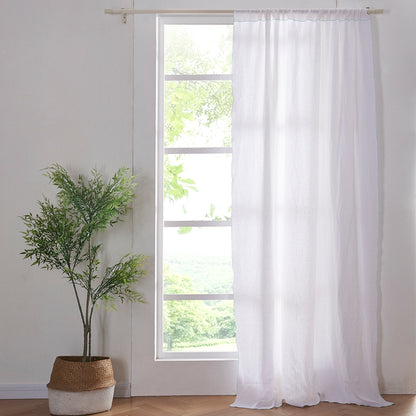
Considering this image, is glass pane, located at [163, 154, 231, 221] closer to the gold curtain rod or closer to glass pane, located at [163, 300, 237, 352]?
glass pane, located at [163, 300, 237, 352]

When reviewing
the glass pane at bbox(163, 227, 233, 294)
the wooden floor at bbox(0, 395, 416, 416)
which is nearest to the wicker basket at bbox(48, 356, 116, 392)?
the wooden floor at bbox(0, 395, 416, 416)

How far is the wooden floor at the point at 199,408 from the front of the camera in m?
2.72

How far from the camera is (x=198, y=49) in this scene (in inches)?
125

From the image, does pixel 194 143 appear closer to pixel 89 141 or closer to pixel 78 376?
pixel 89 141

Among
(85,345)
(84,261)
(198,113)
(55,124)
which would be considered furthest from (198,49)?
(85,345)

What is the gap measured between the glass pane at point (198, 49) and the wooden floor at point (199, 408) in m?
2.07

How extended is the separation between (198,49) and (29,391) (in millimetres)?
2416

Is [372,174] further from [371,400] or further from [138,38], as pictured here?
[138,38]

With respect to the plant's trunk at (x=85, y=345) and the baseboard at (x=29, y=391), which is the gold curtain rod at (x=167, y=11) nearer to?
the plant's trunk at (x=85, y=345)

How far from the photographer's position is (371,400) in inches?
113

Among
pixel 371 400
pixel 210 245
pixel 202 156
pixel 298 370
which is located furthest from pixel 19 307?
pixel 371 400

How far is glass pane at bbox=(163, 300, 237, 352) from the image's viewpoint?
3.12 m

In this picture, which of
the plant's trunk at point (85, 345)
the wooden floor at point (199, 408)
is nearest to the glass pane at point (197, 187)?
the plant's trunk at point (85, 345)

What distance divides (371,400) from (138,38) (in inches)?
104
